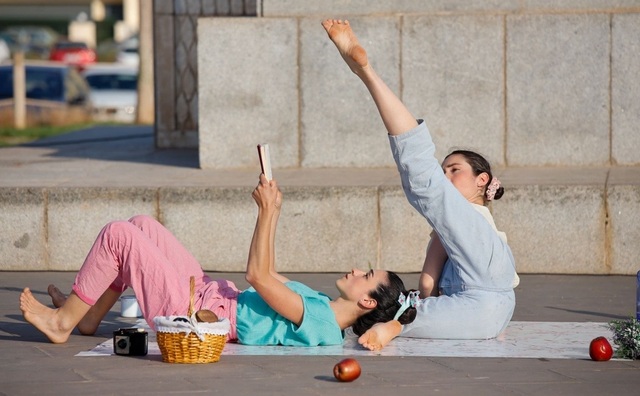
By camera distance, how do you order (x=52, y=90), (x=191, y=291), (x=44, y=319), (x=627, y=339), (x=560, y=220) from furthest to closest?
(x=52, y=90), (x=560, y=220), (x=44, y=319), (x=627, y=339), (x=191, y=291)

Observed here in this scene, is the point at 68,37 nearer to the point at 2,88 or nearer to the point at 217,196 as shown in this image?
the point at 2,88

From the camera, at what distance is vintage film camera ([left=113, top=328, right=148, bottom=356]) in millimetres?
5770

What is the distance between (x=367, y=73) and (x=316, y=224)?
2990 mm

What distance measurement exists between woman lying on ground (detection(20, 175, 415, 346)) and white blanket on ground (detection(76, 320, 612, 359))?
98 millimetres

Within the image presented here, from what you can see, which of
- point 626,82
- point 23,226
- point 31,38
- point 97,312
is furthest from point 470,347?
point 31,38

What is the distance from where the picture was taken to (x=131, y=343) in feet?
18.9

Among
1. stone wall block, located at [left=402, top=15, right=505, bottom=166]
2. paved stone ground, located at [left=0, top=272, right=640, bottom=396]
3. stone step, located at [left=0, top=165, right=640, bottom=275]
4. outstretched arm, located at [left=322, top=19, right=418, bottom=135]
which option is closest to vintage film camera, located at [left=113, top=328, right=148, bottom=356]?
paved stone ground, located at [left=0, top=272, right=640, bottom=396]

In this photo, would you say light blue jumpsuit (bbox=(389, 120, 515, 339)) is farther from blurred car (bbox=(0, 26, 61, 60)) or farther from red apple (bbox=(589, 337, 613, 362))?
blurred car (bbox=(0, 26, 61, 60))

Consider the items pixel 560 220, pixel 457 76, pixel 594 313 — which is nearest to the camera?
pixel 594 313

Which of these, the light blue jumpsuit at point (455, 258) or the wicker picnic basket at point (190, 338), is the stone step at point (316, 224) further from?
the wicker picnic basket at point (190, 338)

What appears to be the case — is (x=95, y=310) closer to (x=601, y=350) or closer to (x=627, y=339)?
(x=601, y=350)

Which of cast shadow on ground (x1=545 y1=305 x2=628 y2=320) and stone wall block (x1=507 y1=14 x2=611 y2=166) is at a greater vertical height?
stone wall block (x1=507 y1=14 x2=611 y2=166)

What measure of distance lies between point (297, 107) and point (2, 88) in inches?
588

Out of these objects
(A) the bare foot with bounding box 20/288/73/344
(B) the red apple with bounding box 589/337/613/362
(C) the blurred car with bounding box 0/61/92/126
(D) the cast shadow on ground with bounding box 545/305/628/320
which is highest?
(C) the blurred car with bounding box 0/61/92/126
